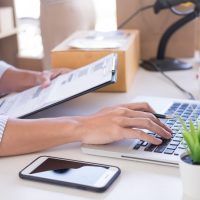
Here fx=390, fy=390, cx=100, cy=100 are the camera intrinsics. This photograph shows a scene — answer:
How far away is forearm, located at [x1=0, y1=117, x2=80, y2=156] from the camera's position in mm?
740

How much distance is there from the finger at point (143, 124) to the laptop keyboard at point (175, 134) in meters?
0.01

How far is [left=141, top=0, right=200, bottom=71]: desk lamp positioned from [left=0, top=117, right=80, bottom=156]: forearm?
0.65 metres

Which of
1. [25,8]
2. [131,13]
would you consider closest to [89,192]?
[131,13]

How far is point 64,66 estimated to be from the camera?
119 centimetres

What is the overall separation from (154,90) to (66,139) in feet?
1.47

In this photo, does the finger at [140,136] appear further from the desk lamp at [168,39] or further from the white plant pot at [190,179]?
the desk lamp at [168,39]

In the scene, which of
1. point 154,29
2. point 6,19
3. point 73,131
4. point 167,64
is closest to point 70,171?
point 73,131

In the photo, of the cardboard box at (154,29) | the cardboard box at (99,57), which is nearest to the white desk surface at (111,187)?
the cardboard box at (99,57)

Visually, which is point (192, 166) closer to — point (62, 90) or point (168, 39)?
point (62, 90)

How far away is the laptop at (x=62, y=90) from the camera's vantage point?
0.86 meters

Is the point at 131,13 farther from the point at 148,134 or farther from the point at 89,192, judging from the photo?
the point at 89,192

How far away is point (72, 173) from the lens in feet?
2.09

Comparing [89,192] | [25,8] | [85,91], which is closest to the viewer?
[89,192]

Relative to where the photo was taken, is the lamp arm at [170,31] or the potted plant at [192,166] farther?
the lamp arm at [170,31]
